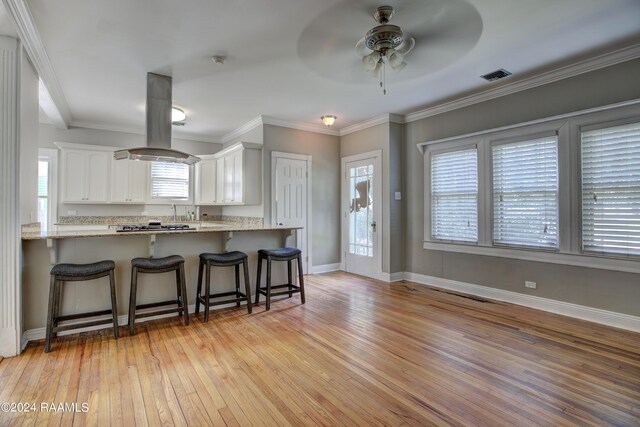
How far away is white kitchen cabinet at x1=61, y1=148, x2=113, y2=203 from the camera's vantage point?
540 centimetres

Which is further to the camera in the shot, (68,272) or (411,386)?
(68,272)

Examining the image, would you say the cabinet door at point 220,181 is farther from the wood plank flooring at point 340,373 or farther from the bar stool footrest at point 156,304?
the wood plank flooring at point 340,373

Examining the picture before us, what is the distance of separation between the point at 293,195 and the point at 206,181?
200cm

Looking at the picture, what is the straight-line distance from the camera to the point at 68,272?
8.89 feet

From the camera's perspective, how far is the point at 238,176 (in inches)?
214

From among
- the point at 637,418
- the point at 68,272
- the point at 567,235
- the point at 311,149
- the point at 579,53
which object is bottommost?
the point at 637,418

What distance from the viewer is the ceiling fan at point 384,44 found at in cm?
260

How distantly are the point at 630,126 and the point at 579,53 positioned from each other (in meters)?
0.87

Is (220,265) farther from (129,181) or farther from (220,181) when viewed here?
(129,181)

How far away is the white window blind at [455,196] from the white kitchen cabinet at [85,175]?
5.63 metres

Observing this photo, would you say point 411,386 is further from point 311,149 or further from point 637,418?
point 311,149

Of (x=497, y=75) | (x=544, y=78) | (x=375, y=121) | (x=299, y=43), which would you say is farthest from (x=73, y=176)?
(x=544, y=78)

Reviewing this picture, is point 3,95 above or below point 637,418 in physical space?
above

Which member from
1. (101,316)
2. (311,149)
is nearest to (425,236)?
(311,149)
